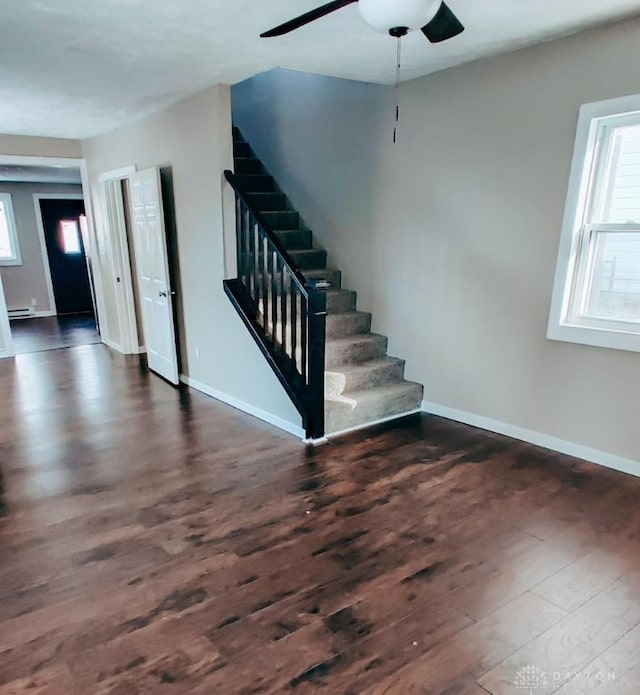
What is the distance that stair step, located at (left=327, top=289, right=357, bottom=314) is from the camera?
4.37 m

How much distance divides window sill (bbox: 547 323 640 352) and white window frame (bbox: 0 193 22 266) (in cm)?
857

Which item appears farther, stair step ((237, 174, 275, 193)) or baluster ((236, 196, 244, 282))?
stair step ((237, 174, 275, 193))

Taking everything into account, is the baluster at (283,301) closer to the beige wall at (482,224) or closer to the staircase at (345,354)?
the staircase at (345,354)

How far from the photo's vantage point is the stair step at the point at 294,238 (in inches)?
184

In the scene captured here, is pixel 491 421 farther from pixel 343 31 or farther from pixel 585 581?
pixel 343 31

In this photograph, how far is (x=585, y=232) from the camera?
9.98 feet

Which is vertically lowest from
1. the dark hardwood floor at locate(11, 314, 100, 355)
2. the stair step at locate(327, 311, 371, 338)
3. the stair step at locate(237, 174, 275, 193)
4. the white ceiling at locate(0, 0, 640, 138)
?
the dark hardwood floor at locate(11, 314, 100, 355)

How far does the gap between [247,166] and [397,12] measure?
12.6 feet

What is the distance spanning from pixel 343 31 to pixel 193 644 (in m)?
2.98

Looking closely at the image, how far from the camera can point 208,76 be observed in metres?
3.50

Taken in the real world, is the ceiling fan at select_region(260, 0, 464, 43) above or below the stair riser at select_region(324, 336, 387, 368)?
above

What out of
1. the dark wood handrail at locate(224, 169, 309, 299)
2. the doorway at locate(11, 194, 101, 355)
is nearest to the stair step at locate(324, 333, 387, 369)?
the dark wood handrail at locate(224, 169, 309, 299)

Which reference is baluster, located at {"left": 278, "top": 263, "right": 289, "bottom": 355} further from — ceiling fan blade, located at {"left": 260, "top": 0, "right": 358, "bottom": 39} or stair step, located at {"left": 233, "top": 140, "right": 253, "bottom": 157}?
stair step, located at {"left": 233, "top": 140, "right": 253, "bottom": 157}

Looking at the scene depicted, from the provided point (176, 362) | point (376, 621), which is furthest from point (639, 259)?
point (176, 362)
